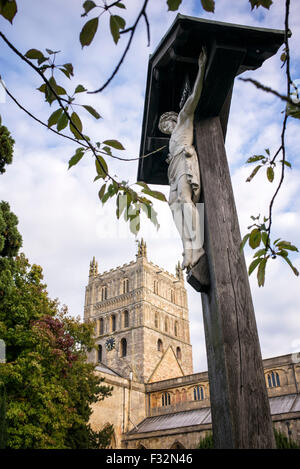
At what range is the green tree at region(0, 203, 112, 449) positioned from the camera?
1008 centimetres

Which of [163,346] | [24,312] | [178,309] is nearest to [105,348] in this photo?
[163,346]

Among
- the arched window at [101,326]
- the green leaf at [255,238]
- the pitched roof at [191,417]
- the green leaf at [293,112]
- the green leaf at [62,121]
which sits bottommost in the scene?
the green leaf at [255,238]

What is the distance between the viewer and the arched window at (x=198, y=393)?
95.5 feet

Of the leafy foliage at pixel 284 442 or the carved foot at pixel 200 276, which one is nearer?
the carved foot at pixel 200 276

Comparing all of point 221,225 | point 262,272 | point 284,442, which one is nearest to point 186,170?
point 221,225

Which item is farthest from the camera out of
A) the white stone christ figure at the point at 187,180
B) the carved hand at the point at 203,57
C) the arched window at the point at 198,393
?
the arched window at the point at 198,393

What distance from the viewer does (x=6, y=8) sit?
1.10 metres

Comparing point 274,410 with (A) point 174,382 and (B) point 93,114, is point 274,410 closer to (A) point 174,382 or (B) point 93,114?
(A) point 174,382

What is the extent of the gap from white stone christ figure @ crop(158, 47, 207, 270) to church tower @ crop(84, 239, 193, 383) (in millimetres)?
38417

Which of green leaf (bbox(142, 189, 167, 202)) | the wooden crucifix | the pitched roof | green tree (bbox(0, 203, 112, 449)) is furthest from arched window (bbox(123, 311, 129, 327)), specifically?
green leaf (bbox(142, 189, 167, 202))

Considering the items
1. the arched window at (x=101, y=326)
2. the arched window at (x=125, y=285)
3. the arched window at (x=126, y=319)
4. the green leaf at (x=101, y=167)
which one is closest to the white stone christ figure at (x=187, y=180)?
the green leaf at (x=101, y=167)

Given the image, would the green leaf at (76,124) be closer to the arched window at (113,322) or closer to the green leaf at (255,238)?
the green leaf at (255,238)

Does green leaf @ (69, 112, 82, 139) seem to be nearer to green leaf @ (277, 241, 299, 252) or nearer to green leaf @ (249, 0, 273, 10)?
green leaf @ (249, 0, 273, 10)

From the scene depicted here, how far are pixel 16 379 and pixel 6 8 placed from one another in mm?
10608
